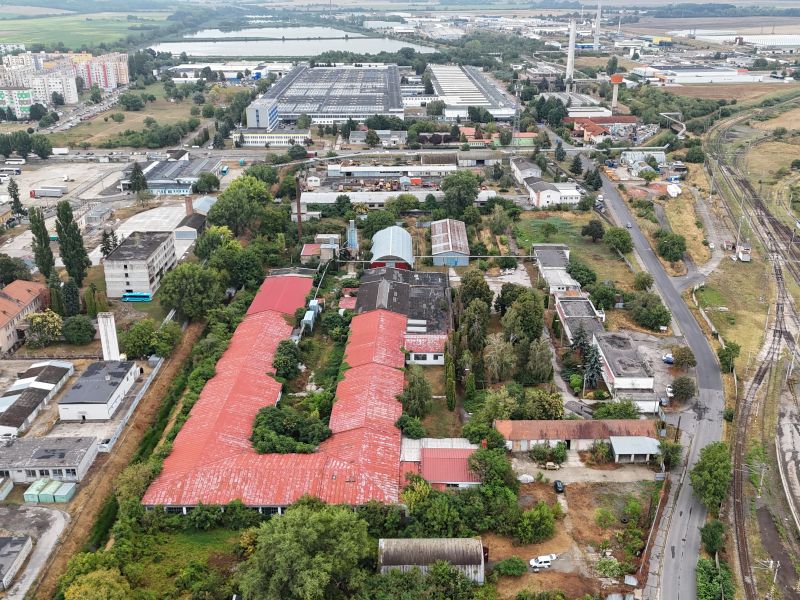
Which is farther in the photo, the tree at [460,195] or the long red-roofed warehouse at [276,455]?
the tree at [460,195]

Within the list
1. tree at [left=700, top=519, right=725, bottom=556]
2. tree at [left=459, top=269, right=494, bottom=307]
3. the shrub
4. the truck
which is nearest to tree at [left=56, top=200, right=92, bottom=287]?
tree at [left=459, top=269, right=494, bottom=307]

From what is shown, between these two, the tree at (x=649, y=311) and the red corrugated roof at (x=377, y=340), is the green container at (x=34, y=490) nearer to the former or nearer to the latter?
the red corrugated roof at (x=377, y=340)

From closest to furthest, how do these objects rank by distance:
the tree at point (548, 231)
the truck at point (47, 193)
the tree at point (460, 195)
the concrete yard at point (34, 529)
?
1. the concrete yard at point (34, 529)
2. the tree at point (548, 231)
3. the tree at point (460, 195)
4. the truck at point (47, 193)

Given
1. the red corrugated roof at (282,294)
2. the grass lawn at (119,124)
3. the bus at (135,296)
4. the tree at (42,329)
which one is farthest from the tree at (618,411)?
the grass lawn at (119,124)

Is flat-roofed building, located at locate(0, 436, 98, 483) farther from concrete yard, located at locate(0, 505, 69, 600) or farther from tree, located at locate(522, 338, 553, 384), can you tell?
tree, located at locate(522, 338, 553, 384)

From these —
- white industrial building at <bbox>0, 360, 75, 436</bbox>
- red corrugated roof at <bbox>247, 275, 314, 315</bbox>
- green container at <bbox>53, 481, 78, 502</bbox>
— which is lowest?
green container at <bbox>53, 481, 78, 502</bbox>

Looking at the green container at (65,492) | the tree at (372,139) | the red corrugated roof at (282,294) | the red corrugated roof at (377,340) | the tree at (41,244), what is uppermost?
the tree at (41,244)

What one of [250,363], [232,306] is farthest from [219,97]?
[250,363]
